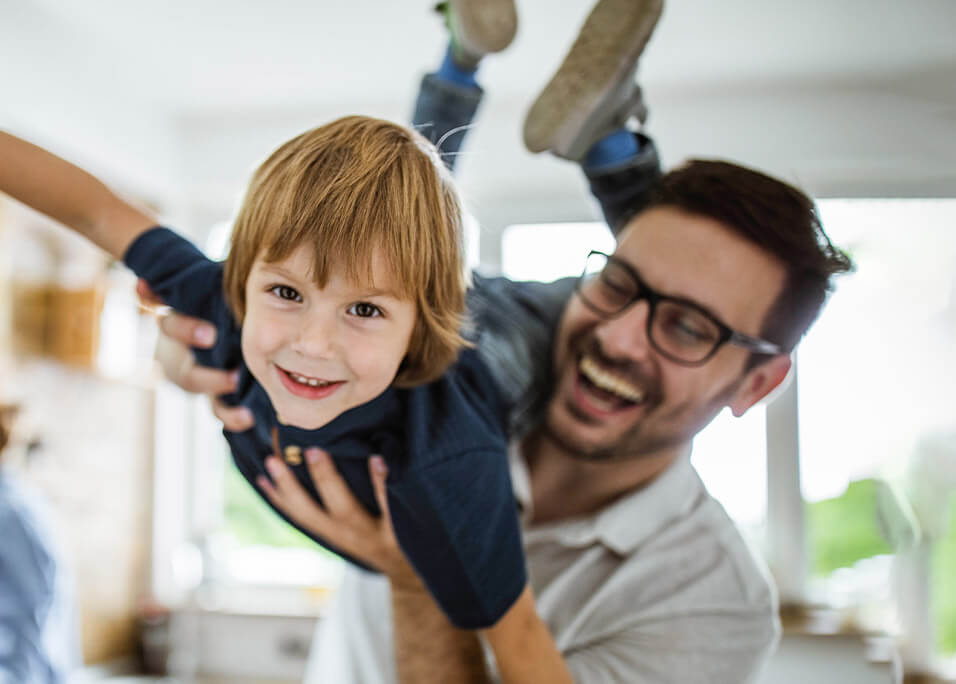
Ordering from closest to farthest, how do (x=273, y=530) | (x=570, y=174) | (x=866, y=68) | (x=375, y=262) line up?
(x=375, y=262) < (x=866, y=68) < (x=570, y=174) < (x=273, y=530)

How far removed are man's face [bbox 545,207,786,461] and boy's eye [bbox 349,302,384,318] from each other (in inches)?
10.3

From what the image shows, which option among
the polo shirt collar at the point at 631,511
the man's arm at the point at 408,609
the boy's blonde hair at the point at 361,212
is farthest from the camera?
the polo shirt collar at the point at 631,511

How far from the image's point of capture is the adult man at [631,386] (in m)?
0.61

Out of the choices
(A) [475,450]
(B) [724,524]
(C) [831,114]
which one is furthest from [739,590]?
(C) [831,114]

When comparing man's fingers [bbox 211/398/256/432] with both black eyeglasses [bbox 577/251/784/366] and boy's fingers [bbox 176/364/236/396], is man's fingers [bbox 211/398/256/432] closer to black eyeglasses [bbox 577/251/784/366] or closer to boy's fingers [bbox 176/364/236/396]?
boy's fingers [bbox 176/364/236/396]

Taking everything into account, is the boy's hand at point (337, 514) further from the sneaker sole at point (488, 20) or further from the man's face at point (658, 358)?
the sneaker sole at point (488, 20)

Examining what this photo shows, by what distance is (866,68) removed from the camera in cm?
60

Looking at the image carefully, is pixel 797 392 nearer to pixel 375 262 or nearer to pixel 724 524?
pixel 724 524

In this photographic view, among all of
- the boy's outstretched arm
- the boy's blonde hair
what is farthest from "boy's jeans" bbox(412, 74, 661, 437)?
the boy's outstretched arm

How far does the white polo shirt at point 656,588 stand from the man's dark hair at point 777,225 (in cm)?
15

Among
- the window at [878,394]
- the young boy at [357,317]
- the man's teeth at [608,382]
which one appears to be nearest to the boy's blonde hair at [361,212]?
the young boy at [357,317]

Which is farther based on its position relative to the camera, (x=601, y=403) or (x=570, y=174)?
(x=570, y=174)

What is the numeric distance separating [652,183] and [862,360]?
0.22m

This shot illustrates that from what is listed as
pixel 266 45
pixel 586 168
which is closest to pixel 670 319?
pixel 586 168
